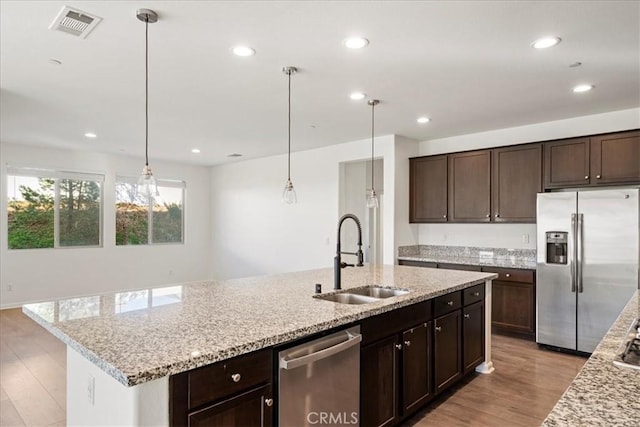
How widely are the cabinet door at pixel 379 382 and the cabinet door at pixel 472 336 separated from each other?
101cm

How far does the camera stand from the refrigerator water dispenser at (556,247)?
4004 mm

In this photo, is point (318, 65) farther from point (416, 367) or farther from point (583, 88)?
point (583, 88)

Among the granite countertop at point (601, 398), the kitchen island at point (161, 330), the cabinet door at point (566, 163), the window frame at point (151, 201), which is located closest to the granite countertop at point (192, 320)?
the kitchen island at point (161, 330)

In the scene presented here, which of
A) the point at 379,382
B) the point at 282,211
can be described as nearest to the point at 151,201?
the point at 282,211

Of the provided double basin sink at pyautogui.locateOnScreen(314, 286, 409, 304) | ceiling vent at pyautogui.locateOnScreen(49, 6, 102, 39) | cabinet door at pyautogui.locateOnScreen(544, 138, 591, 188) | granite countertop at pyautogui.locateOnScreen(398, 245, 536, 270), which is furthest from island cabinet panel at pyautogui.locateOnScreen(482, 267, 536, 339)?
ceiling vent at pyautogui.locateOnScreen(49, 6, 102, 39)

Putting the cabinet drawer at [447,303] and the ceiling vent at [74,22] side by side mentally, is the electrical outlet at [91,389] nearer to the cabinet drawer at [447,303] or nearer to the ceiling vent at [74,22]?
the ceiling vent at [74,22]

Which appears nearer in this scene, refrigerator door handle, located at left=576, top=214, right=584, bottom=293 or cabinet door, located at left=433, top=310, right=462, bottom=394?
cabinet door, located at left=433, top=310, right=462, bottom=394

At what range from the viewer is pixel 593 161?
4.06 metres

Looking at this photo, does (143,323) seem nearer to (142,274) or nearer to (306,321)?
(306,321)

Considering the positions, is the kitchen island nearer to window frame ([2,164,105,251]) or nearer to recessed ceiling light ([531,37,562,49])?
recessed ceiling light ([531,37,562,49])

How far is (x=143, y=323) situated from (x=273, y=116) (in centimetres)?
312

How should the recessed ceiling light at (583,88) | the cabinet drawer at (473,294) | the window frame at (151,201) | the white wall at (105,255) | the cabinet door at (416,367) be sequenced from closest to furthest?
the cabinet door at (416,367), the cabinet drawer at (473,294), the recessed ceiling light at (583,88), the white wall at (105,255), the window frame at (151,201)

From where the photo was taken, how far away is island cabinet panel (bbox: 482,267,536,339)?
169 inches

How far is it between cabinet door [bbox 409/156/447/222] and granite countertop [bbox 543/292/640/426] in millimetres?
3975
